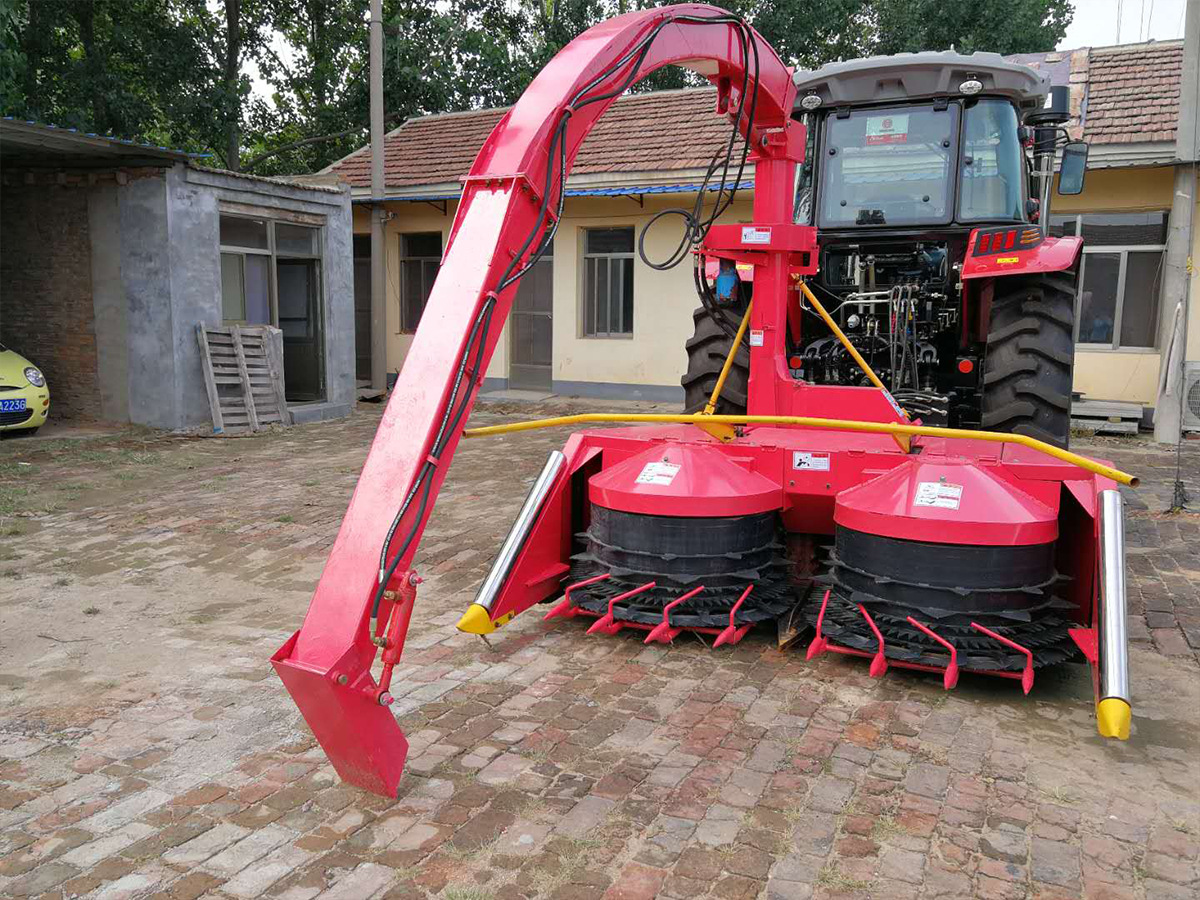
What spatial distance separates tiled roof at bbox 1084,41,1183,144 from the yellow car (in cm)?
1201

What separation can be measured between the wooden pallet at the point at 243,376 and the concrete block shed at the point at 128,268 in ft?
0.54

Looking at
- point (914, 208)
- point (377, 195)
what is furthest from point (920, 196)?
point (377, 195)

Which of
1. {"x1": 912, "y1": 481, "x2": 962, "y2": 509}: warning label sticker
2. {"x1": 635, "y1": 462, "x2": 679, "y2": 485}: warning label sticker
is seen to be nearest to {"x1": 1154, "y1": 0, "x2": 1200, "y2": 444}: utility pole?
{"x1": 912, "y1": 481, "x2": 962, "y2": 509}: warning label sticker

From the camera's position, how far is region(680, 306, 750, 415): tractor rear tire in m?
5.84

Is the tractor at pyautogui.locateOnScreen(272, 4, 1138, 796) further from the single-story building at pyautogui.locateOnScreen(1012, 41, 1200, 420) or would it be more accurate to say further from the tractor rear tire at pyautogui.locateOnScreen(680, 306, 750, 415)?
the single-story building at pyautogui.locateOnScreen(1012, 41, 1200, 420)

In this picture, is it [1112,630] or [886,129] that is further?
[886,129]

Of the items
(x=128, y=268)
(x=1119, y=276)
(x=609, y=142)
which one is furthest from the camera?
(x=609, y=142)

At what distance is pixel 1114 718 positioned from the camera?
3146 millimetres

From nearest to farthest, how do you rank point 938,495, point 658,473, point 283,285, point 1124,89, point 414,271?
1. point 938,495
2. point 658,473
3. point 1124,89
4. point 283,285
5. point 414,271

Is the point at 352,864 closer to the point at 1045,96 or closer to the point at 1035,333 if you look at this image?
the point at 1035,333

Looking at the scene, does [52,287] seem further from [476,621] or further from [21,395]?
[476,621]

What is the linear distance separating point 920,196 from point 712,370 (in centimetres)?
160

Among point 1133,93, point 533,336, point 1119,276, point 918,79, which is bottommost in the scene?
point 533,336

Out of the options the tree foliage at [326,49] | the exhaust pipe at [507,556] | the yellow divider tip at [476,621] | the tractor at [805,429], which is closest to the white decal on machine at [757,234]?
the tractor at [805,429]
